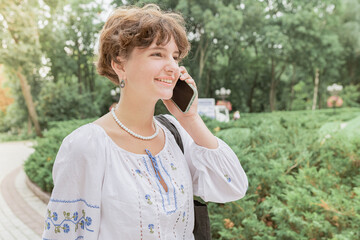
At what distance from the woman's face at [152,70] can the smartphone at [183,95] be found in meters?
0.09

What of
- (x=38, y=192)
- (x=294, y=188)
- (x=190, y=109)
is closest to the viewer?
(x=190, y=109)

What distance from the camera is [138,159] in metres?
1.28

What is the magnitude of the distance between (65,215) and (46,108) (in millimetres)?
24789

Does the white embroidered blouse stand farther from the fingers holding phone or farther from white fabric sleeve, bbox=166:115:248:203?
the fingers holding phone

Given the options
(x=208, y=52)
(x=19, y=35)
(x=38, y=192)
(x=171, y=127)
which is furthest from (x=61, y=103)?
(x=171, y=127)

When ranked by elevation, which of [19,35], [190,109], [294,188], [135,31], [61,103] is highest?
[19,35]

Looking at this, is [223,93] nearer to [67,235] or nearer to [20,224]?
[20,224]

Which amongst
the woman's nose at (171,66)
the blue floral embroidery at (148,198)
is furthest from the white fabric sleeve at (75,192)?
the woman's nose at (171,66)

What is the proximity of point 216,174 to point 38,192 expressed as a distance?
21.0 feet

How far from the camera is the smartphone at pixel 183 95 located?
136 cm

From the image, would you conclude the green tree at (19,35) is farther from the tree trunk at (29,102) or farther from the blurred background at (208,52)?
the tree trunk at (29,102)

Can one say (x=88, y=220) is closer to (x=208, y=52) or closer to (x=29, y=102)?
(x=29, y=102)

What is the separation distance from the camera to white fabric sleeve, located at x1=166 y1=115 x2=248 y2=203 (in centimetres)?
139

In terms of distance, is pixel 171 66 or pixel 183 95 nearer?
pixel 171 66
